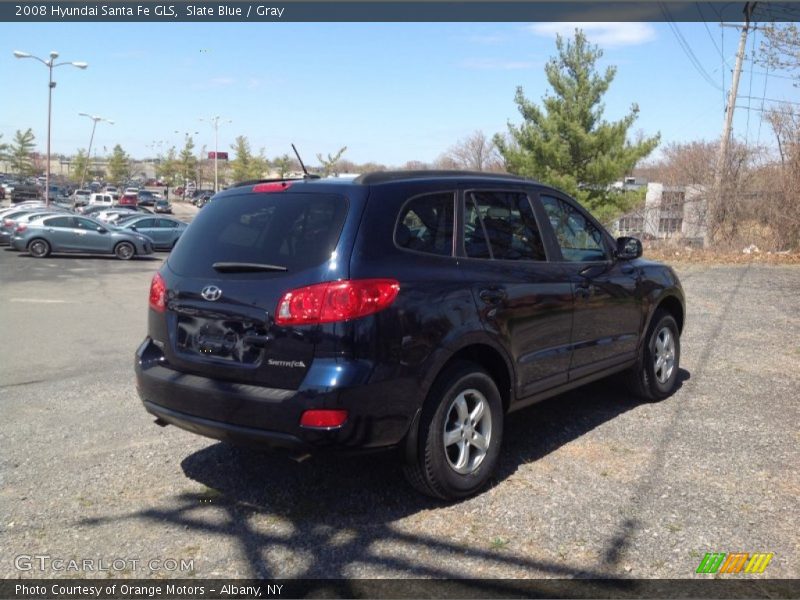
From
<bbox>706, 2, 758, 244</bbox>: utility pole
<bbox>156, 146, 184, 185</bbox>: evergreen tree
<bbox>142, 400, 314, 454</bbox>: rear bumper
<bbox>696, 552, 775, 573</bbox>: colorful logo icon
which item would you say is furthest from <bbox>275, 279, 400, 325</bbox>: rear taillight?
<bbox>156, 146, 184, 185</bbox>: evergreen tree

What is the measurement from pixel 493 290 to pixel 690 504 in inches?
65.6

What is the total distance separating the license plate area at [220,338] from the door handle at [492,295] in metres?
1.33

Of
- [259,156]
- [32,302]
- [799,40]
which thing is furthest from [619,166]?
[259,156]

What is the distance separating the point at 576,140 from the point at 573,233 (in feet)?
83.1

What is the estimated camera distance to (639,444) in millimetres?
5199

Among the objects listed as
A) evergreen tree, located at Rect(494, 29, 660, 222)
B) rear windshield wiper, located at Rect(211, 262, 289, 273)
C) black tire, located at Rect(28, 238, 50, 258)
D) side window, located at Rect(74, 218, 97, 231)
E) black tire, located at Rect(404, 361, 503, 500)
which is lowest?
black tire, located at Rect(28, 238, 50, 258)

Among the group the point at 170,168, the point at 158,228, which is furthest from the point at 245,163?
the point at 158,228

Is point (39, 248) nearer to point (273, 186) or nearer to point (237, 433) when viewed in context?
point (273, 186)

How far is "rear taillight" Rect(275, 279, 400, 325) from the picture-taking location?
11.7ft

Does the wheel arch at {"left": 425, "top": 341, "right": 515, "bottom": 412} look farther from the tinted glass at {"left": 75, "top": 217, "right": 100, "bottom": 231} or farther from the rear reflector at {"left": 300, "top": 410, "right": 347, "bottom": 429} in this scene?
the tinted glass at {"left": 75, "top": 217, "right": 100, "bottom": 231}

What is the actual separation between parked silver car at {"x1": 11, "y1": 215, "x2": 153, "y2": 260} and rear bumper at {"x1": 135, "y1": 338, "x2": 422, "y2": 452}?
22.5m

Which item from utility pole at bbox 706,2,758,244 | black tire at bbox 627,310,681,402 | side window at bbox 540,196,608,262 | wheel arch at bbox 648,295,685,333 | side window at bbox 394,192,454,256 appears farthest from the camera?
utility pole at bbox 706,2,758,244

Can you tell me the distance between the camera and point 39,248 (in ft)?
78.6

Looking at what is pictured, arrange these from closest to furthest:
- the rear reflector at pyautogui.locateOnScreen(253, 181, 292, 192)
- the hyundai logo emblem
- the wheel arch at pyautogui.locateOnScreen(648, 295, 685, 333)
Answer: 1. the hyundai logo emblem
2. the rear reflector at pyautogui.locateOnScreen(253, 181, 292, 192)
3. the wheel arch at pyautogui.locateOnScreen(648, 295, 685, 333)
